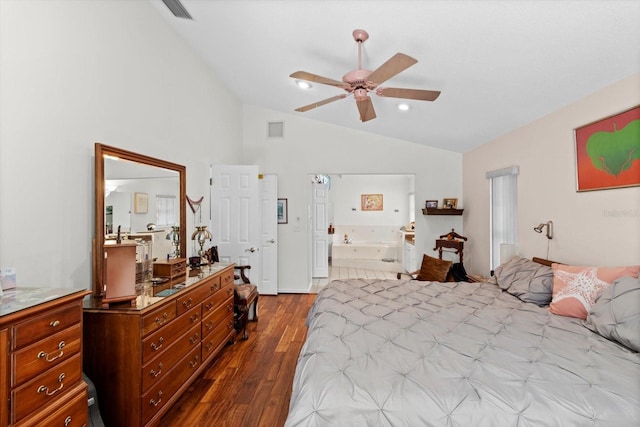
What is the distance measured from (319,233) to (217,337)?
3858mm

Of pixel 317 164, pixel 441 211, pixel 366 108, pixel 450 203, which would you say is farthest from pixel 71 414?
pixel 450 203

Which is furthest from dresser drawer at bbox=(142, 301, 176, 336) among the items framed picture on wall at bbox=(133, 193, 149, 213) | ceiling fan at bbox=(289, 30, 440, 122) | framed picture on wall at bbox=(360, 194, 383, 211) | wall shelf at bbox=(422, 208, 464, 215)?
framed picture on wall at bbox=(360, 194, 383, 211)

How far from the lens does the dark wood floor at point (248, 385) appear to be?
6.81 feet

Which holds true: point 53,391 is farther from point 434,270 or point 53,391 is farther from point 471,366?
point 434,270

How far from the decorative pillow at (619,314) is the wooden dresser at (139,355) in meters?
2.77

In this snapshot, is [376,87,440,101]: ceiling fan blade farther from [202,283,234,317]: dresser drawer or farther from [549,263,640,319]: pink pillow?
[202,283,234,317]: dresser drawer

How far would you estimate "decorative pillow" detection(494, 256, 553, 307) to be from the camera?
2.46 metres

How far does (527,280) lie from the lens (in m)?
2.61

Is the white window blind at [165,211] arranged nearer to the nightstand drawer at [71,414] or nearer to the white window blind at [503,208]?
the nightstand drawer at [71,414]

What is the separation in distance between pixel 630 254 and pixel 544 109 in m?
1.51

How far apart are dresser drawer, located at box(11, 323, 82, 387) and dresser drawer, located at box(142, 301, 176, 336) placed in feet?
1.41

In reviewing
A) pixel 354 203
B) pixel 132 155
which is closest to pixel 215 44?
pixel 132 155

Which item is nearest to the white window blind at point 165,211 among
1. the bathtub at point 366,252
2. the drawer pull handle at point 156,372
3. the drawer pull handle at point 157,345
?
the drawer pull handle at point 157,345

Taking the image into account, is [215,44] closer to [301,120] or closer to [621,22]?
[301,120]
